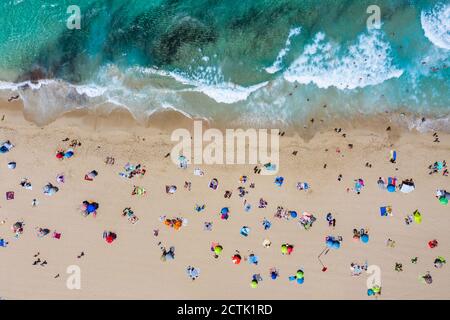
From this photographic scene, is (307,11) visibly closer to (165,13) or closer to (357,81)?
→ (357,81)

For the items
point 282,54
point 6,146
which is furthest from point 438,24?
point 6,146

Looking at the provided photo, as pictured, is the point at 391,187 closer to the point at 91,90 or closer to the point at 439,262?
the point at 439,262

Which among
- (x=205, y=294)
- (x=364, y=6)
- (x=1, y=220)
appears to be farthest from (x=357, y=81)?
(x=1, y=220)

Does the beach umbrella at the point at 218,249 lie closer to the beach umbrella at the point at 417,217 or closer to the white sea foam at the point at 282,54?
the white sea foam at the point at 282,54

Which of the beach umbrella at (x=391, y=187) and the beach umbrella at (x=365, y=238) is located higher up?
the beach umbrella at (x=391, y=187)

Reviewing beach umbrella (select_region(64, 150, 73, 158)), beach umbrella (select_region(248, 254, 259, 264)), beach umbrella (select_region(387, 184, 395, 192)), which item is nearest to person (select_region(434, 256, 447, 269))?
beach umbrella (select_region(387, 184, 395, 192))

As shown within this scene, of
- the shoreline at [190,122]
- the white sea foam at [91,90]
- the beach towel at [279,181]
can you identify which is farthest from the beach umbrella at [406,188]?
the white sea foam at [91,90]
